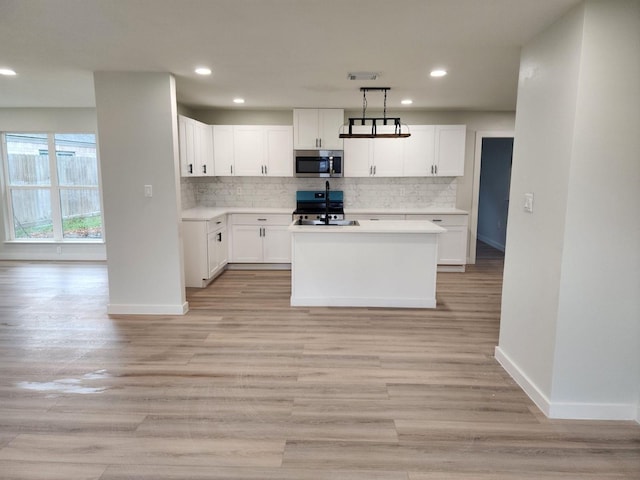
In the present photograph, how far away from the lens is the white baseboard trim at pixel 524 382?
239 cm

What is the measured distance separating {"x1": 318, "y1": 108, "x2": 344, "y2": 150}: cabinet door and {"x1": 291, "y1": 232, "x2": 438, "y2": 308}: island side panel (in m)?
2.07

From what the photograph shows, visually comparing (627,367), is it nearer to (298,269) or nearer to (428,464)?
(428,464)

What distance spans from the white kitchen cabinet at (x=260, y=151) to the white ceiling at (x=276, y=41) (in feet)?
4.40

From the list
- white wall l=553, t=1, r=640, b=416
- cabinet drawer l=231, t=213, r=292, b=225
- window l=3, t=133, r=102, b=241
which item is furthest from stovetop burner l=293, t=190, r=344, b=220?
white wall l=553, t=1, r=640, b=416

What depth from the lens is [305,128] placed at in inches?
225

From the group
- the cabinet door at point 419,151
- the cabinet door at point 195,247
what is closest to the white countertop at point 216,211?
the cabinet door at point 195,247

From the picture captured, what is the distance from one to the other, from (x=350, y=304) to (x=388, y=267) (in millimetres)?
559

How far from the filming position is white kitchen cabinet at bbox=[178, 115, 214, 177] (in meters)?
4.82

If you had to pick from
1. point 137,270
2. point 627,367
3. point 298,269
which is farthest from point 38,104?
point 627,367

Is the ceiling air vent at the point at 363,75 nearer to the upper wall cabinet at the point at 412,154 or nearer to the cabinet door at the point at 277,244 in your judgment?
the upper wall cabinet at the point at 412,154

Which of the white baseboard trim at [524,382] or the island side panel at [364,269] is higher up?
the island side panel at [364,269]

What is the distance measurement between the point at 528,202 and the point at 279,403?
201 cm

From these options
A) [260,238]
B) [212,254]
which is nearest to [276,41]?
[212,254]

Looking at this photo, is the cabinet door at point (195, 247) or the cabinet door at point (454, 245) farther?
the cabinet door at point (454, 245)
